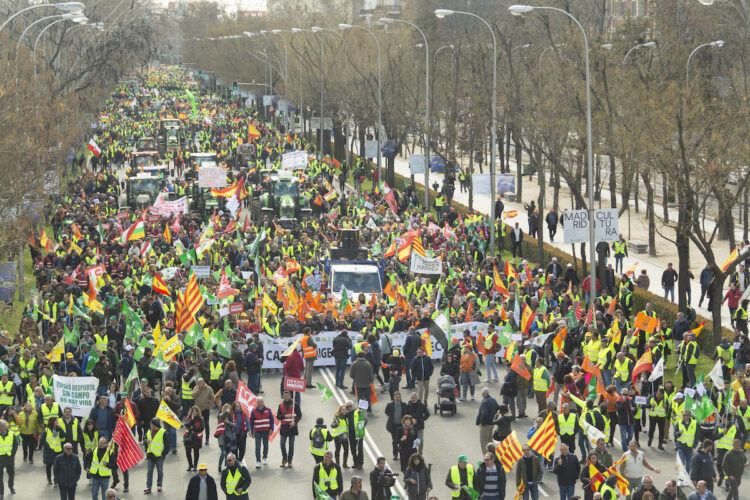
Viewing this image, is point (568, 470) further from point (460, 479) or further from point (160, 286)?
point (160, 286)

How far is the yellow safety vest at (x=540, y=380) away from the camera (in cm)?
2367

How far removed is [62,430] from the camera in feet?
67.7

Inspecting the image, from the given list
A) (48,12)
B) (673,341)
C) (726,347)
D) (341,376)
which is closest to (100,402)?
(341,376)

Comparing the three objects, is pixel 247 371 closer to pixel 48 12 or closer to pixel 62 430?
pixel 62 430

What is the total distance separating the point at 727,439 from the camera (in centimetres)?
2061

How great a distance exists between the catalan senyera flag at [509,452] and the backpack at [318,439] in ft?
8.25

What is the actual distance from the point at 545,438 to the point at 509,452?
986mm

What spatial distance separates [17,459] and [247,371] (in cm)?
480

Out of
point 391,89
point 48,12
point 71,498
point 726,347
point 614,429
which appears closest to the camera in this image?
point 71,498

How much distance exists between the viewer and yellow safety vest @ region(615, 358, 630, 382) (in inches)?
958

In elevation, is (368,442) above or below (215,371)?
below

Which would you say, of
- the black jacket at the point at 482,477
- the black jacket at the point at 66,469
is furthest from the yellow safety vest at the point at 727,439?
the black jacket at the point at 66,469

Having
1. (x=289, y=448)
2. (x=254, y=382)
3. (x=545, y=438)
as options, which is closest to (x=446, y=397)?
(x=254, y=382)

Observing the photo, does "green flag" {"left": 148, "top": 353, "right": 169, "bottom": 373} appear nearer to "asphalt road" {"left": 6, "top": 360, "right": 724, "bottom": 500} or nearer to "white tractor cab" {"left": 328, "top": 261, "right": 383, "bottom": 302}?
"asphalt road" {"left": 6, "top": 360, "right": 724, "bottom": 500}
